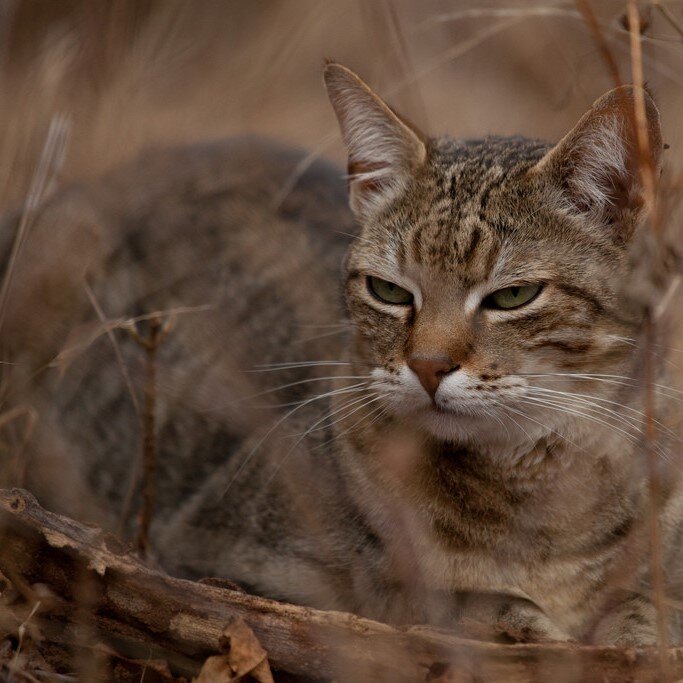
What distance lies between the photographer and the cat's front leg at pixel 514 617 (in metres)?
2.49

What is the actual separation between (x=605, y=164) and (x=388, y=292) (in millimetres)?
684

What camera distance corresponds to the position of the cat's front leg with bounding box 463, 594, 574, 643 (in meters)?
2.49

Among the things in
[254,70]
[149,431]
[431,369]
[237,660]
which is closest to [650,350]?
[431,369]

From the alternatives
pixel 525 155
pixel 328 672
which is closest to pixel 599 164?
pixel 525 155

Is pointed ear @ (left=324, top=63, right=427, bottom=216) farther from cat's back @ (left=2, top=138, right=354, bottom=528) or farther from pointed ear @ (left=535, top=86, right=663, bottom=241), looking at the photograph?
cat's back @ (left=2, top=138, right=354, bottom=528)

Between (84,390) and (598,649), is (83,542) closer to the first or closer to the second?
(598,649)

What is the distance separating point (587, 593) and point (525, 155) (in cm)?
123

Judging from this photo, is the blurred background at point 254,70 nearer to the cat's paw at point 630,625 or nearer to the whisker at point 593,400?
the whisker at point 593,400

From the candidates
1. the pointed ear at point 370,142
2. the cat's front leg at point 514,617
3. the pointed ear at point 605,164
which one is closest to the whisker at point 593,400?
the pointed ear at point 605,164

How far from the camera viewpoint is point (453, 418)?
8.64 feet

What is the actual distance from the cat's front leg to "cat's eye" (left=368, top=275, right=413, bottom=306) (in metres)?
0.83

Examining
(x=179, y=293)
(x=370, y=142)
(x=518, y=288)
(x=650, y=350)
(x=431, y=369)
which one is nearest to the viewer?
(x=650, y=350)

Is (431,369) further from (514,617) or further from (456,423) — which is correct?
(514,617)

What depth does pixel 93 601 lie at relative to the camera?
240 cm
